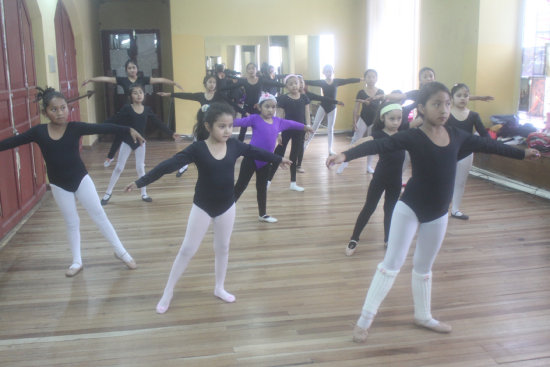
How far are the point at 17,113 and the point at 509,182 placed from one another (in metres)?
5.80

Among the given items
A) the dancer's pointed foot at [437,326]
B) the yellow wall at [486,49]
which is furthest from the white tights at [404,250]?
the yellow wall at [486,49]

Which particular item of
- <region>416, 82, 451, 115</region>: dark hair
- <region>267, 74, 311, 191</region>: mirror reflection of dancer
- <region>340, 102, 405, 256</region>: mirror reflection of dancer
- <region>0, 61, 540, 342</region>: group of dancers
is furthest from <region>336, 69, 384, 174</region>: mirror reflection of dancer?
<region>416, 82, 451, 115</region>: dark hair

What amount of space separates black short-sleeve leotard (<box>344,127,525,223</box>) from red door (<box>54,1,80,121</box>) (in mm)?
6400

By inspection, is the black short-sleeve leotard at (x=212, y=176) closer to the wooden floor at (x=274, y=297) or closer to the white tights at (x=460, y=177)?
the wooden floor at (x=274, y=297)

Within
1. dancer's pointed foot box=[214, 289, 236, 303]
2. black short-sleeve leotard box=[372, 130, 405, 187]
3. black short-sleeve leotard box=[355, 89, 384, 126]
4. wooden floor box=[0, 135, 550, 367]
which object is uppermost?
black short-sleeve leotard box=[355, 89, 384, 126]

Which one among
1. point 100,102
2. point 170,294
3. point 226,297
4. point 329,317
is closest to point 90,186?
point 170,294

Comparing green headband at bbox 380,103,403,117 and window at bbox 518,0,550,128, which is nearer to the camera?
green headband at bbox 380,103,403,117

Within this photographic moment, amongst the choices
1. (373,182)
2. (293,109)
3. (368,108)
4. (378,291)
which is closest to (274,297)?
(378,291)

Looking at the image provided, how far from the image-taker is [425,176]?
266 centimetres

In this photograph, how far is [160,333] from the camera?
115 inches

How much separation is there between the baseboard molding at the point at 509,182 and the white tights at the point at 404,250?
375 cm

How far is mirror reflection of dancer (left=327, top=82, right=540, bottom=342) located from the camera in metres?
2.62

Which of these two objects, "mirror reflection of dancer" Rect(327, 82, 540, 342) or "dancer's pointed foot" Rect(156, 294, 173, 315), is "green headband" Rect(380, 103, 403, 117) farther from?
"dancer's pointed foot" Rect(156, 294, 173, 315)

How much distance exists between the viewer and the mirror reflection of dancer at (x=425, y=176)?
262 cm
